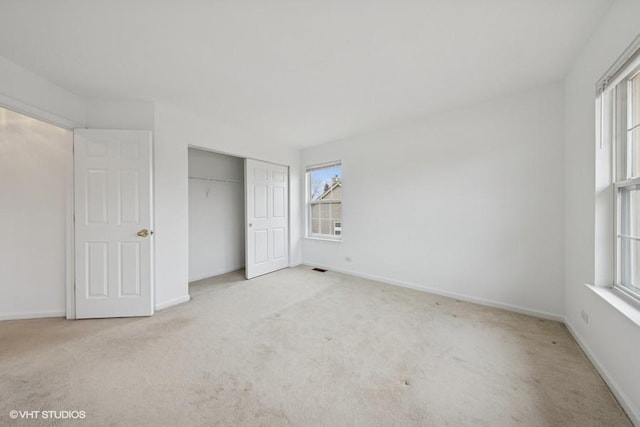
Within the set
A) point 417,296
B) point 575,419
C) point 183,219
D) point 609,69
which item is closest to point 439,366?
point 575,419

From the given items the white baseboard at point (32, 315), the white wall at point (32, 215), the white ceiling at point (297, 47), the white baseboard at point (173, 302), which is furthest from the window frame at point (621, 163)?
the white baseboard at point (32, 315)

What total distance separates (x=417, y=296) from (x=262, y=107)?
3189 millimetres

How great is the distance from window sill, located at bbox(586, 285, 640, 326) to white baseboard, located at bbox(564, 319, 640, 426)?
0.47 metres

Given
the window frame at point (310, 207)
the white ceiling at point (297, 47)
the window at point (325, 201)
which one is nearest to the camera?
the white ceiling at point (297, 47)

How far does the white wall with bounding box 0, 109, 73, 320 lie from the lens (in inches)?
95.4

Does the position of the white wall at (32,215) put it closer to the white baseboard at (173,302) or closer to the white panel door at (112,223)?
the white panel door at (112,223)

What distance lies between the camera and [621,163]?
63.7 inches

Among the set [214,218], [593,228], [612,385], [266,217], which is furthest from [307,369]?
[214,218]

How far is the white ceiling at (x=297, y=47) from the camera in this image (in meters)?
1.45

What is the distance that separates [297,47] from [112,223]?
2668 millimetres

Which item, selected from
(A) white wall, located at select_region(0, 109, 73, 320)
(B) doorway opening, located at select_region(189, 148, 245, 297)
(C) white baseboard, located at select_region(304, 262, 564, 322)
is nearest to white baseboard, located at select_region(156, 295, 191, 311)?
(B) doorway opening, located at select_region(189, 148, 245, 297)

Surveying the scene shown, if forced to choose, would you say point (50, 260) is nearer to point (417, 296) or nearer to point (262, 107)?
point (262, 107)

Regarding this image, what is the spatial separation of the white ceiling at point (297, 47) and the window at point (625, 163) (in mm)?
484

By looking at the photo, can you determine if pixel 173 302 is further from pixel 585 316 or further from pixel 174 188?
pixel 585 316
